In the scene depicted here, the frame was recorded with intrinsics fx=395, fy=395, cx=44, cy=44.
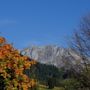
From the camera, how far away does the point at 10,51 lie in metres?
18.5

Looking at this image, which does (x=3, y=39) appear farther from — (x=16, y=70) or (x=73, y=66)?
(x=73, y=66)

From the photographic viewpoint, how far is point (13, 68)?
58.9 feet

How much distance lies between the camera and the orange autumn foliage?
17.7 meters

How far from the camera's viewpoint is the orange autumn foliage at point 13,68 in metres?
17.7

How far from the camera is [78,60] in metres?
27.1

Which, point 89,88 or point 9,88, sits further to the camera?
point 89,88

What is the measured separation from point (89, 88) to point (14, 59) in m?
10.2

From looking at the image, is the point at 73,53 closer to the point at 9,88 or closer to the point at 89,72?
the point at 89,72

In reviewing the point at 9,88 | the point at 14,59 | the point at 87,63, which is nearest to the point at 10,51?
the point at 14,59

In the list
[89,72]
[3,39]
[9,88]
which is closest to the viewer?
[9,88]

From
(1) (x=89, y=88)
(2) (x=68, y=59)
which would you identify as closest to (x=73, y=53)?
(2) (x=68, y=59)

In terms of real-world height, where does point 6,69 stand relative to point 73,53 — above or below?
below

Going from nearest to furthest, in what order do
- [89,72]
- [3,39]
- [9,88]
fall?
[9,88] → [3,39] → [89,72]

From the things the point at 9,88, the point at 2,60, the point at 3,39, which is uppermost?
the point at 3,39
